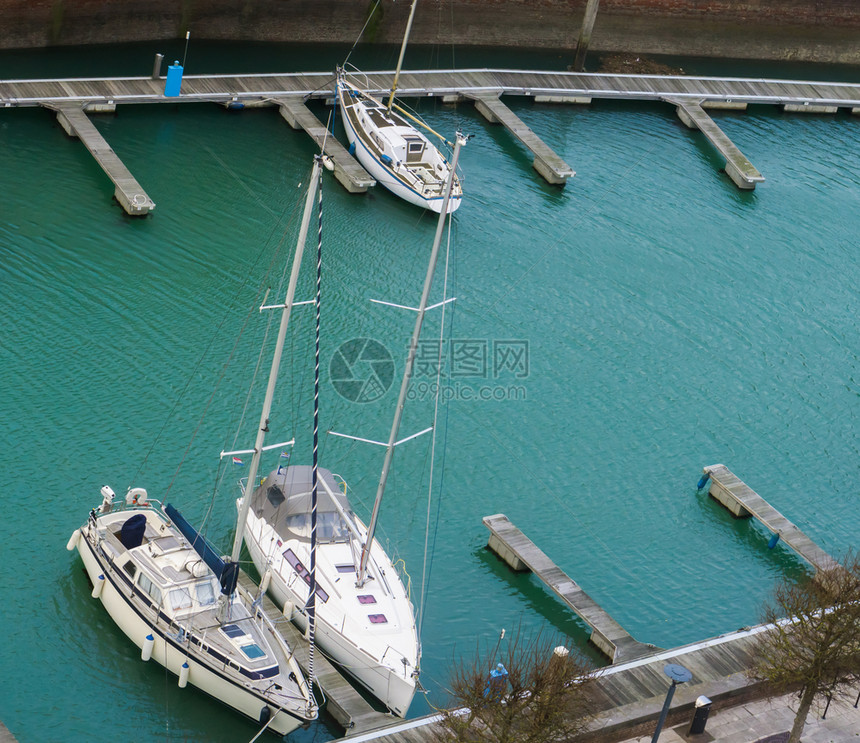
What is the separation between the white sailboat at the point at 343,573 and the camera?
2158 centimetres

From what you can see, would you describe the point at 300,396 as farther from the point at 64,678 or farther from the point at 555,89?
the point at 555,89

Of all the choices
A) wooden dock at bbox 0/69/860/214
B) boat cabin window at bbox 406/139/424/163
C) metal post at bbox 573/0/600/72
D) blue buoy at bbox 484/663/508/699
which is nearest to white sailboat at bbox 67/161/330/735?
blue buoy at bbox 484/663/508/699

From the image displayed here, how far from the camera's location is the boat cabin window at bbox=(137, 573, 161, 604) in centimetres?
2158

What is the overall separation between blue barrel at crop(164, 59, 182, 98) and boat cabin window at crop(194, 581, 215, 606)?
22969 mm

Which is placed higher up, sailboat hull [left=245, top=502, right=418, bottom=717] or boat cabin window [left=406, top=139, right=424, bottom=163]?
boat cabin window [left=406, top=139, right=424, bottom=163]

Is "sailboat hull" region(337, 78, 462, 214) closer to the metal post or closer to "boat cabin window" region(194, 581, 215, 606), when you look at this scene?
the metal post

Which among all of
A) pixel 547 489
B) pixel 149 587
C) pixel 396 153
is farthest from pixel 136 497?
pixel 396 153

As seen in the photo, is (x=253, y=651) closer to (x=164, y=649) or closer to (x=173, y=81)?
(x=164, y=649)

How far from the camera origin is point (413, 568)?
2522 centimetres

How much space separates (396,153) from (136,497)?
58.3 ft

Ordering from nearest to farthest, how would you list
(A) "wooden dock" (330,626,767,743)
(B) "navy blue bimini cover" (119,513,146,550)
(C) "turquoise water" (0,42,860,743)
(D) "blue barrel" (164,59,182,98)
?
(A) "wooden dock" (330,626,767,743) < (B) "navy blue bimini cover" (119,513,146,550) < (C) "turquoise water" (0,42,860,743) < (D) "blue barrel" (164,59,182,98)

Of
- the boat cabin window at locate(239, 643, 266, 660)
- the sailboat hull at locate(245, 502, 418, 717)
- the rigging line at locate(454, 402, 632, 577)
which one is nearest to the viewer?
the boat cabin window at locate(239, 643, 266, 660)

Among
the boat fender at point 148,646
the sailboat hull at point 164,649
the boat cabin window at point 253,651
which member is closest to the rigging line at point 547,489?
the boat cabin window at point 253,651

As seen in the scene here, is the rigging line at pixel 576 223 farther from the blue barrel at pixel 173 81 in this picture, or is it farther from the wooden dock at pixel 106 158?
the blue barrel at pixel 173 81
